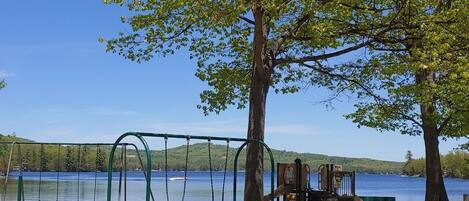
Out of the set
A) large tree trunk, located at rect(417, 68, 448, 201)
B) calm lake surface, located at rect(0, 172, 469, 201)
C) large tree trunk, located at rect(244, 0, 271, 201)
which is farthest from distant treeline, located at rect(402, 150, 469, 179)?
large tree trunk, located at rect(244, 0, 271, 201)

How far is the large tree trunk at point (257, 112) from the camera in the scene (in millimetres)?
15078

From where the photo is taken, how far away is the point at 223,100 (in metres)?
18.5

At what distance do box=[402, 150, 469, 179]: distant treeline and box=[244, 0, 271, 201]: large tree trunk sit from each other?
16992 millimetres

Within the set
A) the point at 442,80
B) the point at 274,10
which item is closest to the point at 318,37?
the point at 274,10

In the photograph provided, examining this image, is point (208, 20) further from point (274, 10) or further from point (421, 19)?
point (421, 19)

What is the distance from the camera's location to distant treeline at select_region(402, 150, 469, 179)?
3205 cm

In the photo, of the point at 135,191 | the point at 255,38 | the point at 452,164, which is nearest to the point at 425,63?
the point at 255,38

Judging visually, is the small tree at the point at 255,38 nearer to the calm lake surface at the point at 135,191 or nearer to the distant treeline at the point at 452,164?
the calm lake surface at the point at 135,191

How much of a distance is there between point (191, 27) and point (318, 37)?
3.59 m

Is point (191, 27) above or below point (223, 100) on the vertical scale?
above

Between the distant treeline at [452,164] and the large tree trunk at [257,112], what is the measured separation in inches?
669

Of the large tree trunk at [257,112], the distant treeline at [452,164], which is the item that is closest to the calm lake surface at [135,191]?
the distant treeline at [452,164]

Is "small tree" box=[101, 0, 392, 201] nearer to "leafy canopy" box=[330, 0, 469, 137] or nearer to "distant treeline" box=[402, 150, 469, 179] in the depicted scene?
"leafy canopy" box=[330, 0, 469, 137]

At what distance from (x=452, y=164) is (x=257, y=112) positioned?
6576cm
